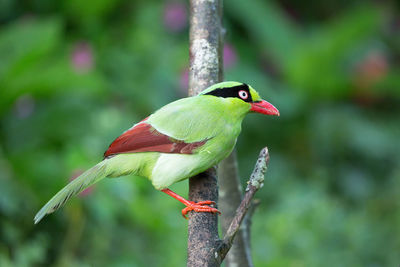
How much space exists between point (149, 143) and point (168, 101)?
3.21 m

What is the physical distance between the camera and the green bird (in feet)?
7.00

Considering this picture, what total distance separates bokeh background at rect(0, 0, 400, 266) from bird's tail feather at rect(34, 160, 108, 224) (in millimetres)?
1016

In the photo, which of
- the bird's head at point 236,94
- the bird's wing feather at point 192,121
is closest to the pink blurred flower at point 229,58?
the bird's head at point 236,94

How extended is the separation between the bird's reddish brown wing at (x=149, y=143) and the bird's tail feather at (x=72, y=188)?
89mm

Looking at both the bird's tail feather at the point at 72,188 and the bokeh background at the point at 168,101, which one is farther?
the bokeh background at the point at 168,101

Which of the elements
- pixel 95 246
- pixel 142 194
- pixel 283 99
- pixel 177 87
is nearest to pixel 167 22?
pixel 177 87

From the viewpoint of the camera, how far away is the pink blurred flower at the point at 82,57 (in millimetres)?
4883

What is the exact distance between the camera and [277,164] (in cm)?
519

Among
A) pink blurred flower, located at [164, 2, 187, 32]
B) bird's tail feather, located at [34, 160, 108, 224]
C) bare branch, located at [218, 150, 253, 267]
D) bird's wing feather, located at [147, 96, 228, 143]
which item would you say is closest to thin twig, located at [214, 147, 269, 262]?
bird's wing feather, located at [147, 96, 228, 143]

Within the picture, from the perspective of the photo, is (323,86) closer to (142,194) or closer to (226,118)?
(142,194)

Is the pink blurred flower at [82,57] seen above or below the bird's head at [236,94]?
below

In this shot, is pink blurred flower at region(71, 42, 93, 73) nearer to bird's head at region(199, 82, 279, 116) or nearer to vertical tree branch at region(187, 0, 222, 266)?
vertical tree branch at region(187, 0, 222, 266)

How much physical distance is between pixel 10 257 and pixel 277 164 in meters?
2.71

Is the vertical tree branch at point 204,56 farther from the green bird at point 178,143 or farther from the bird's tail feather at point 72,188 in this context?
the bird's tail feather at point 72,188
